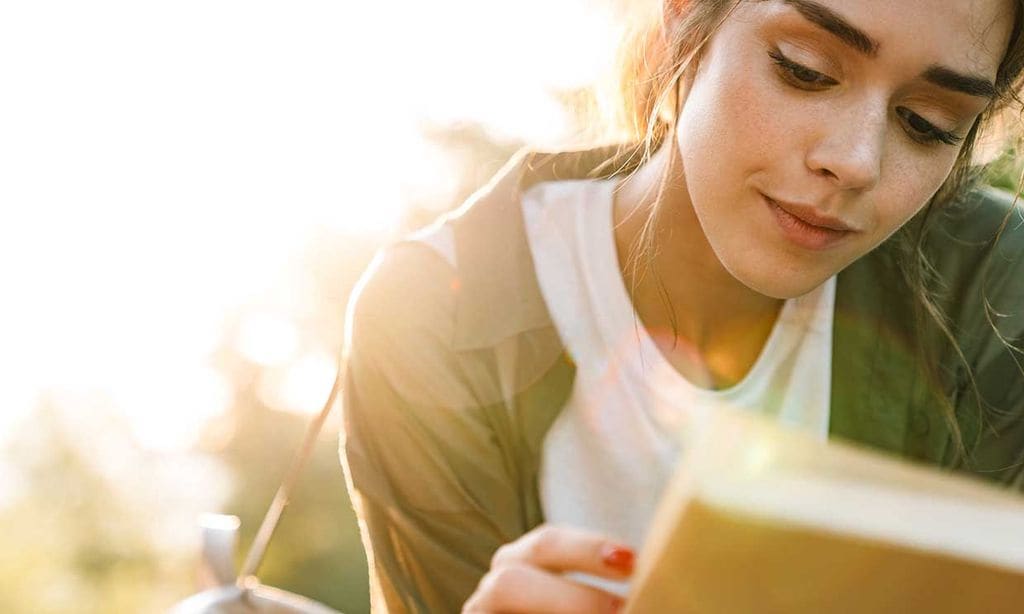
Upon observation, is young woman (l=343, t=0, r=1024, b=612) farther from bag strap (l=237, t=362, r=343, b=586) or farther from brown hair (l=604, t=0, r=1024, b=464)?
bag strap (l=237, t=362, r=343, b=586)

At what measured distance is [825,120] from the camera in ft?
5.09

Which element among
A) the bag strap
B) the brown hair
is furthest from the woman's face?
the bag strap

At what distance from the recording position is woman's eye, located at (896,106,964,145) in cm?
160

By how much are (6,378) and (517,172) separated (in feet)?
77.8

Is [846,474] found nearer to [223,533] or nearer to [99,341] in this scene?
[223,533]

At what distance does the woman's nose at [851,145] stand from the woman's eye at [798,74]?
0.05 m

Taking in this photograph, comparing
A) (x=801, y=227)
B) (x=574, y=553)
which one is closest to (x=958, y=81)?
(x=801, y=227)

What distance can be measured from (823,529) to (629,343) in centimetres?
103

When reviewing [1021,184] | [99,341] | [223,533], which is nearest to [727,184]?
[1021,184]

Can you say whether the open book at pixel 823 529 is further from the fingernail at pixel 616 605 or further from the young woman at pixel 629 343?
the young woman at pixel 629 343

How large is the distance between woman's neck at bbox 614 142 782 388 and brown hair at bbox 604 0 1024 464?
1 cm

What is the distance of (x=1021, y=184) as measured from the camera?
193cm

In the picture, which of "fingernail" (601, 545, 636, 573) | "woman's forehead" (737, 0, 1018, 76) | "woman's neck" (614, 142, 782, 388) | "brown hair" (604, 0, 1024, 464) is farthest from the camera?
"woman's neck" (614, 142, 782, 388)

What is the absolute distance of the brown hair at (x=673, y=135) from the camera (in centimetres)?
184
